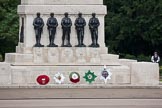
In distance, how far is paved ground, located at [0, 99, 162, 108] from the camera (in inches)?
1422

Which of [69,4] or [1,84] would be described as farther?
[69,4]

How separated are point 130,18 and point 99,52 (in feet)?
92.3

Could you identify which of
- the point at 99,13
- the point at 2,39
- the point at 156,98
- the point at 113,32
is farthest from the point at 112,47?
the point at 156,98

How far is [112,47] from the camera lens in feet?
274

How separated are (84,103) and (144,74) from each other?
589 inches

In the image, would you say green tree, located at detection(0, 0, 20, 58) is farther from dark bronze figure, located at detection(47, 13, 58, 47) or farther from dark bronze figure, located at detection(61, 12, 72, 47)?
dark bronze figure, located at detection(47, 13, 58, 47)

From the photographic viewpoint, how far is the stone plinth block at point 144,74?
52.5 meters

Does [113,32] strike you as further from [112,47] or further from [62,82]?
[62,82]

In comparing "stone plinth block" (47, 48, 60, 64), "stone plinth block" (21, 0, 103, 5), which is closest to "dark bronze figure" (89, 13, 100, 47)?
"stone plinth block" (21, 0, 103, 5)

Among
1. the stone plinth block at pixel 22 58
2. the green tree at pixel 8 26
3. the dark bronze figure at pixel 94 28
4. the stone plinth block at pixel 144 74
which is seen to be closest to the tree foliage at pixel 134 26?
the green tree at pixel 8 26

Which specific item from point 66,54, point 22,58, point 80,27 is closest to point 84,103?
point 22,58

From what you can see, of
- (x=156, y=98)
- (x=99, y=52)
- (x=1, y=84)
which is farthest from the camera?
(x=99, y=52)

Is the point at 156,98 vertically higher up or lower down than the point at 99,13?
lower down

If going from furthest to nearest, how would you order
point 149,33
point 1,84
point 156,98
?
point 149,33
point 1,84
point 156,98
